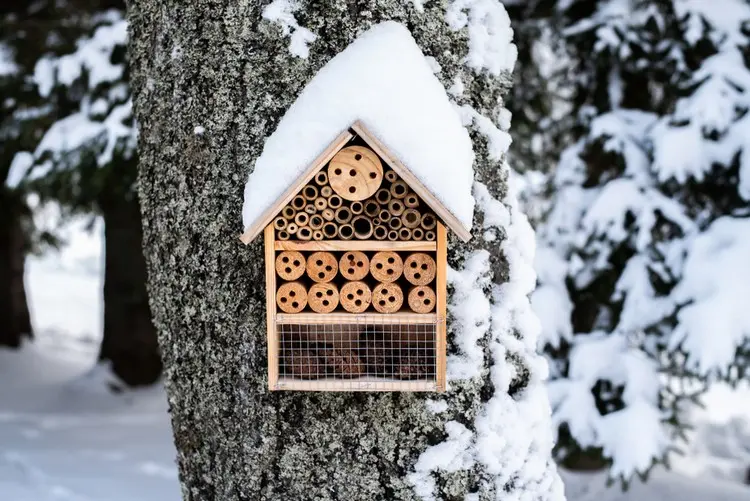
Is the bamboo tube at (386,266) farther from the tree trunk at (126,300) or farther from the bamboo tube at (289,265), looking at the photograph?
the tree trunk at (126,300)

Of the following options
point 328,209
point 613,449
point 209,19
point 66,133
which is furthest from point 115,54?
point 613,449

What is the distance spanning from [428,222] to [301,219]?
0.24 meters

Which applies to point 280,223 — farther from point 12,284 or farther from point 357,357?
point 12,284

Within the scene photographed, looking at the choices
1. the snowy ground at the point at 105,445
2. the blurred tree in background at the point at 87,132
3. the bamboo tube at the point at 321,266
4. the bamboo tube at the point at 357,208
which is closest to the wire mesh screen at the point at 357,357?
the bamboo tube at the point at 321,266

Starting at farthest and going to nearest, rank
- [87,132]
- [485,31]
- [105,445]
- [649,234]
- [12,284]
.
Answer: [12,284] < [105,445] < [87,132] < [649,234] < [485,31]

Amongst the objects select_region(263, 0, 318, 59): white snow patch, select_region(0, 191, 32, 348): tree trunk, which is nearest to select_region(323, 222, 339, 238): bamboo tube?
select_region(263, 0, 318, 59): white snow patch

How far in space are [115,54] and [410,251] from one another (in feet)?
9.70

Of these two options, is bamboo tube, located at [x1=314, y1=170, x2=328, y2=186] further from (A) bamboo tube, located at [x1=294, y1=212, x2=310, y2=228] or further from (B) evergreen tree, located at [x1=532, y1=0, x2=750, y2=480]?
(B) evergreen tree, located at [x1=532, y1=0, x2=750, y2=480]

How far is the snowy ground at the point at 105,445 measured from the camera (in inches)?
156

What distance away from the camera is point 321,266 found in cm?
132

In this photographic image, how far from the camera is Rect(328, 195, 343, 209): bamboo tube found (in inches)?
51.1

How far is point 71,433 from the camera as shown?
16.1ft

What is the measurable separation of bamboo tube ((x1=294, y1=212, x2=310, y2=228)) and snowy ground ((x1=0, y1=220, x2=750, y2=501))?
3133mm

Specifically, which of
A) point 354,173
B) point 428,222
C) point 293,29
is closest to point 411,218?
point 428,222
